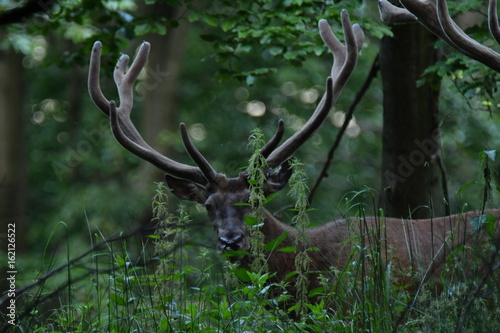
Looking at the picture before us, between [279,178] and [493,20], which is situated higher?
[493,20]

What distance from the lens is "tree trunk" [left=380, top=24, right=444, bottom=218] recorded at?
7914 mm

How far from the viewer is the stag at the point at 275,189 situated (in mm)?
5934

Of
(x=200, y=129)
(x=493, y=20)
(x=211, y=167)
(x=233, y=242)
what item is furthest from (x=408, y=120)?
(x=200, y=129)

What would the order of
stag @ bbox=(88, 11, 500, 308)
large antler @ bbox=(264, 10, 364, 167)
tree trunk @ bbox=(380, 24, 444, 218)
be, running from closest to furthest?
stag @ bbox=(88, 11, 500, 308) < large antler @ bbox=(264, 10, 364, 167) < tree trunk @ bbox=(380, 24, 444, 218)

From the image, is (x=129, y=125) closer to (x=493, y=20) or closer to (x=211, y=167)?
(x=211, y=167)

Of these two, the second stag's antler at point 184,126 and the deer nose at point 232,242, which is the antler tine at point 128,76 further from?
the deer nose at point 232,242

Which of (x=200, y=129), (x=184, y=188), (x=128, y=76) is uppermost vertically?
(x=128, y=76)

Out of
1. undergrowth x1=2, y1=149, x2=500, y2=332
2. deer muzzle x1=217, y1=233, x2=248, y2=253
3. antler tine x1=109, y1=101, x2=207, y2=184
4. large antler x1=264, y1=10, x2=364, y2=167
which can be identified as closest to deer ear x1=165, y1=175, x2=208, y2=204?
antler tine x1=109, y1=101, x2=207, y2=184

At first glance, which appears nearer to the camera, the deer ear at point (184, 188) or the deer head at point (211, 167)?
the deer head at point (211, 167)

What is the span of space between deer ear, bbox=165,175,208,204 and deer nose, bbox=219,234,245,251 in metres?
1.07

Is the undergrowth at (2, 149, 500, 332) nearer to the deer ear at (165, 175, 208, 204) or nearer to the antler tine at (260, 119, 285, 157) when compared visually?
the antler tine at (260, 119, 285, 157)

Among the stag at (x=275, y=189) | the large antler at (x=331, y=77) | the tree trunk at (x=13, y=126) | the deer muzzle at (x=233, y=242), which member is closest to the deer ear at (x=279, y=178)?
the stag at (x=275, y=189)

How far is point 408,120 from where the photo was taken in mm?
7953

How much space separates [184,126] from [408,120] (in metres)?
2.84
